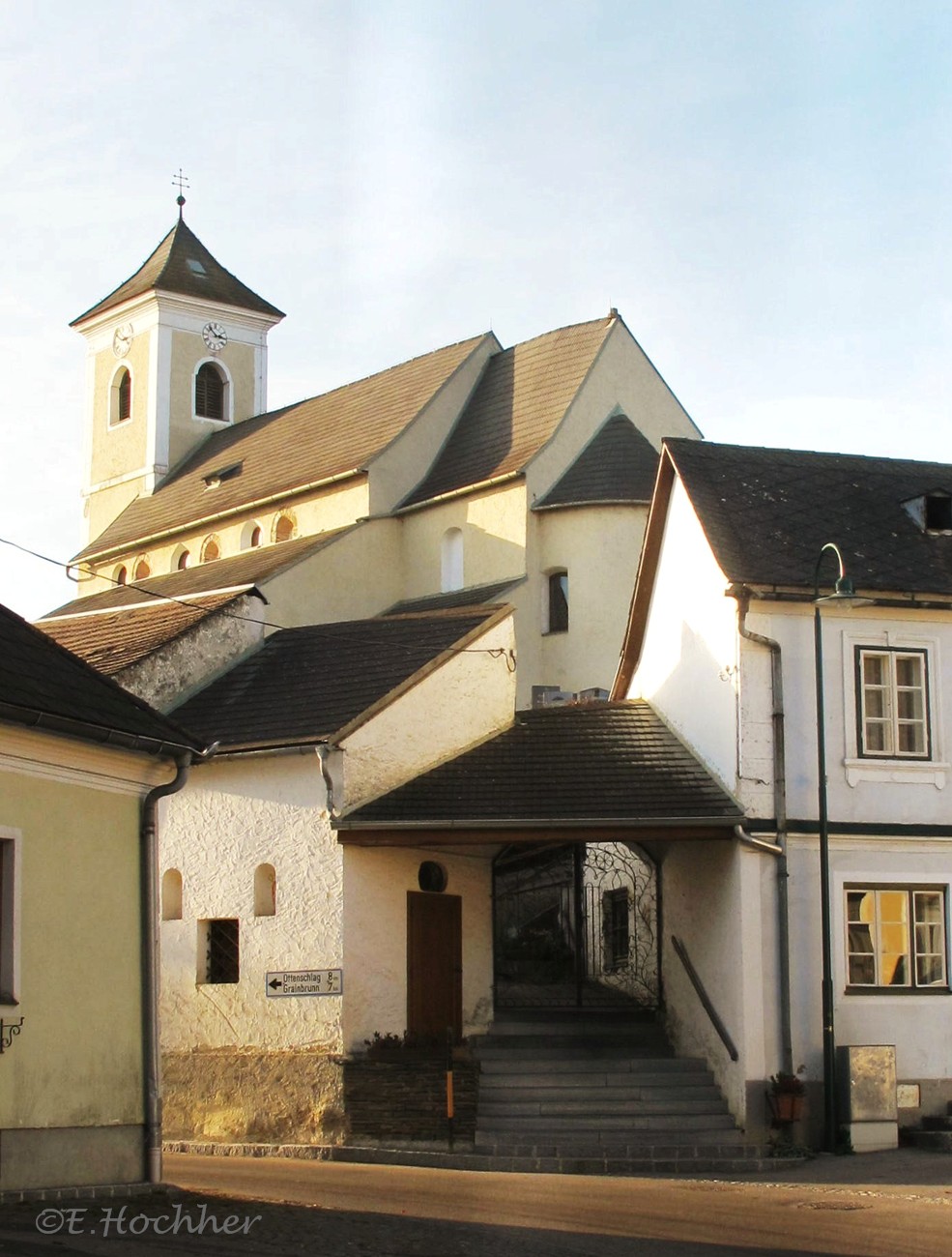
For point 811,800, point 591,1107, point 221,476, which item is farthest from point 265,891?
point 221,476

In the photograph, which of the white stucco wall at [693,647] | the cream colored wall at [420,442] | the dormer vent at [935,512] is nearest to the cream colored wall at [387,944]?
the white stucco wall at [693,647]

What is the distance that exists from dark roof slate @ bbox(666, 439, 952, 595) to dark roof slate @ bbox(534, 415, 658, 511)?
36.1 ft

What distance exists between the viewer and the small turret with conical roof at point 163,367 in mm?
56875

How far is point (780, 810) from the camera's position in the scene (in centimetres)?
2362

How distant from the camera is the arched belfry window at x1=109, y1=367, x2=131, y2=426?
2307 inches

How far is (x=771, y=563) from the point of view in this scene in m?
24.5

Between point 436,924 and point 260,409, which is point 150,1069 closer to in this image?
point 436,924

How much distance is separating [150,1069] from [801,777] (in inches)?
372

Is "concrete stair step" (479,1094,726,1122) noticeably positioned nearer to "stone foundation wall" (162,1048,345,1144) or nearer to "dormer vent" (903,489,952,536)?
"stone foundation wall" (162,1048,345,1144)

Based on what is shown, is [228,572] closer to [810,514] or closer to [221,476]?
[221,476]

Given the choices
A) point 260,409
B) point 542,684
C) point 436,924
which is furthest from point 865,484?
point 260,409

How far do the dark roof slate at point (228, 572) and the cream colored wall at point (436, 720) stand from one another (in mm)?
12381

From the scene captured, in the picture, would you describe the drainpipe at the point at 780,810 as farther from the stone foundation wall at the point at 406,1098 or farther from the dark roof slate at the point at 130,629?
the dark roof slate at the point at 130,629

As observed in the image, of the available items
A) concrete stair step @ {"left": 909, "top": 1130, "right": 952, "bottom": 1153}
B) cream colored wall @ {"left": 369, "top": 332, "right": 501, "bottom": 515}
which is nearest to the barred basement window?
concrete stair step @ {"left": 909, "top": 1130, "right": 952, "bottom": 1153}
